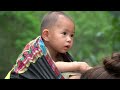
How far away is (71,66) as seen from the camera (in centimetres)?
148

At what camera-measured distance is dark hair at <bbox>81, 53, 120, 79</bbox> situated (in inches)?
46.6

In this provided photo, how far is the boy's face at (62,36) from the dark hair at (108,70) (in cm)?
41

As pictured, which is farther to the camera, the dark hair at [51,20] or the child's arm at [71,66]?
the dark hair at [51,20]

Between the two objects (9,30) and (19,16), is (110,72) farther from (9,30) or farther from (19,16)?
(19,16)

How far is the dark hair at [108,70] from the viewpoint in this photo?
3.88 ft

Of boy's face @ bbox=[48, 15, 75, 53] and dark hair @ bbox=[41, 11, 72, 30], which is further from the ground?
dark hair @ bbox=[41, 11, 72, 30]

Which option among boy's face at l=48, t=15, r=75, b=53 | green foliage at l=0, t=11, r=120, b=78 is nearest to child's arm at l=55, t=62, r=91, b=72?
boy's face at l=48, t=15, r=75, b=53

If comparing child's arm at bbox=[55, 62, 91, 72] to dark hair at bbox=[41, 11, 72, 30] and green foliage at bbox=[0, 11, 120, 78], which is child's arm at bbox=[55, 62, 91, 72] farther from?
green foliage at bbox=[0, 11, 120, 78]

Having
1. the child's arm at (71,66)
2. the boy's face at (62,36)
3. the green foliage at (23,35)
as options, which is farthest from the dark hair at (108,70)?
the green foliage at (23,35)

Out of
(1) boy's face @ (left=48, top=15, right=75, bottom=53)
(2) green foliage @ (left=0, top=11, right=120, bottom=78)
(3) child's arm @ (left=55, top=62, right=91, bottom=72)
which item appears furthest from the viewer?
(2) green foliage @ (left=0, top=11, right=120, bottom=78)

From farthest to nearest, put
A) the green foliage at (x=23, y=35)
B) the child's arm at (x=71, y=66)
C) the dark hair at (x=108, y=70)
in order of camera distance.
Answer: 1. the green foliage at (x=23, y=35)
2. the child's arm at (x=71, y=66)
3. the dark hair at (x=108, y=70)

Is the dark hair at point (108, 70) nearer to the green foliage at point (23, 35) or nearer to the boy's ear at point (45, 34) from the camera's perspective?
the boy's ear at point (45, 34)

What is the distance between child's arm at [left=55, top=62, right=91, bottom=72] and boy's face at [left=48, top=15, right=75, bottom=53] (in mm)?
140

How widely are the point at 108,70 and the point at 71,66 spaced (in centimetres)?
29
